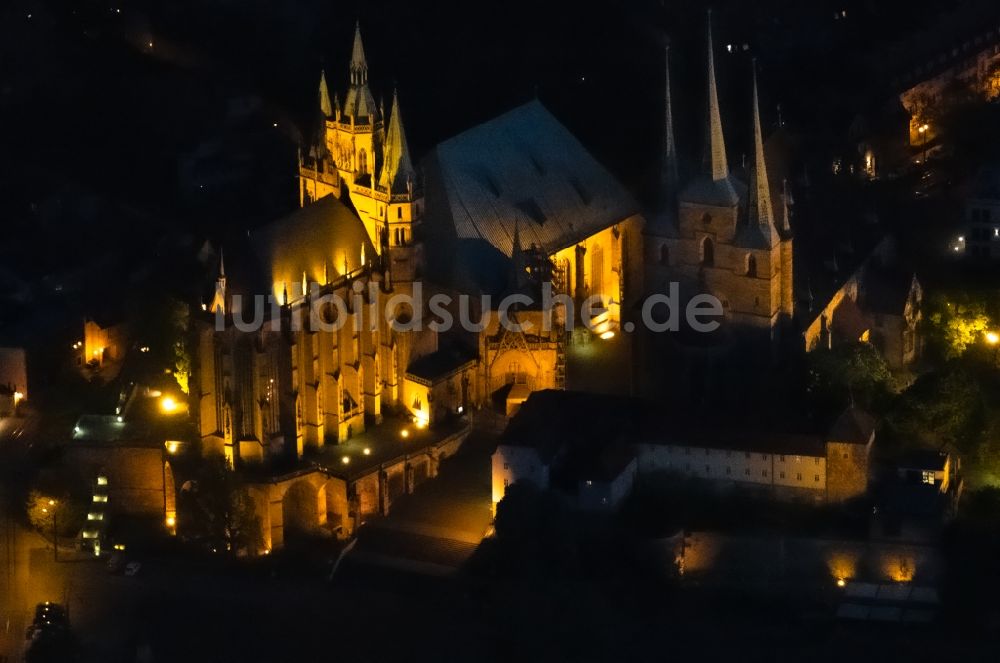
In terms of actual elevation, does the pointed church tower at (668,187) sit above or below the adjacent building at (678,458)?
above

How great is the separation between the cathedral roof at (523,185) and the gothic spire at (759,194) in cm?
823

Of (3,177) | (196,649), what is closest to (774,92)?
(3,177)

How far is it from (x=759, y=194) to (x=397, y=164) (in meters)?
15.4

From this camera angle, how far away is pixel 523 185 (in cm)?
12325

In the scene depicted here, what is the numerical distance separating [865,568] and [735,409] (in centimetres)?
1214

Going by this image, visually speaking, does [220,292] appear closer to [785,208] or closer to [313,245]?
[313,245]

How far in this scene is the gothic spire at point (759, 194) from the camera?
386 ft

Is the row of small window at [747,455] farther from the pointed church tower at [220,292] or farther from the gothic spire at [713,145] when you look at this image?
the pointed church tower at [220,292]

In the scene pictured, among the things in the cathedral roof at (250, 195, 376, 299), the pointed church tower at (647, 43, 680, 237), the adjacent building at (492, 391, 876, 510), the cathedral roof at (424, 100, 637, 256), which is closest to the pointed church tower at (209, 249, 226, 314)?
the cathedral roof at (250, 195, 376, 299)

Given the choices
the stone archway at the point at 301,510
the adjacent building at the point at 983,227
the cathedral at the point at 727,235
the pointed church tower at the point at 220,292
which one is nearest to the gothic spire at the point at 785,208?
the cathedral at the point at 727,235

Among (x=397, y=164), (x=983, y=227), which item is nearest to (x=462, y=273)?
(x=397, y=164)

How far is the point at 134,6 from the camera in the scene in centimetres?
15825

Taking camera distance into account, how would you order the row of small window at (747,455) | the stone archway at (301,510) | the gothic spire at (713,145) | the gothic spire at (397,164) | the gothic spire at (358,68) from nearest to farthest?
the row of small window at (747,455) → the stone archway at (301,510) → the gothic spire at (397,164) → the gothic spire at (358,68) → the gothic spire at (713,145)

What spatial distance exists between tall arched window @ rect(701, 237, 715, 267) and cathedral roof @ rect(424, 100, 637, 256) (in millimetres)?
5390
